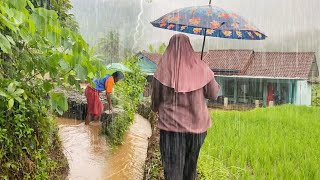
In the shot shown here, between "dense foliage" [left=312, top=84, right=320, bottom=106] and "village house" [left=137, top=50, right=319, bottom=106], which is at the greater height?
"village house" [left=137, top=50, right=319, bottom=106]

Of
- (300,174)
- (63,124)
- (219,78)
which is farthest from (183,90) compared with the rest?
(219,78)

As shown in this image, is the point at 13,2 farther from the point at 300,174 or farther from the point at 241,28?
the point at 300,174

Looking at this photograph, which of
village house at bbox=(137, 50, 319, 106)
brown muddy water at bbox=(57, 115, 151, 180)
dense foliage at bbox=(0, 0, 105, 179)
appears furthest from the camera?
village house at bbox=(137, 50, 319, 106)

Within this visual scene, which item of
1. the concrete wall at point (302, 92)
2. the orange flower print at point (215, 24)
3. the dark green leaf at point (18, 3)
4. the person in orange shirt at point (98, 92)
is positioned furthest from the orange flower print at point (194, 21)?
the concrete wall at point (302, 92)

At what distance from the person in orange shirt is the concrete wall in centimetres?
1632

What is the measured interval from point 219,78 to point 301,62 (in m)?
4.85

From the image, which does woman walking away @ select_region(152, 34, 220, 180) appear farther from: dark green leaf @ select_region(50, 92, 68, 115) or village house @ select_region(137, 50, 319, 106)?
village house @ select_region(137, 50, 319, 106)

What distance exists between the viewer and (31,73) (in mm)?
2445

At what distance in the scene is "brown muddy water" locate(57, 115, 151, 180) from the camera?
462cm

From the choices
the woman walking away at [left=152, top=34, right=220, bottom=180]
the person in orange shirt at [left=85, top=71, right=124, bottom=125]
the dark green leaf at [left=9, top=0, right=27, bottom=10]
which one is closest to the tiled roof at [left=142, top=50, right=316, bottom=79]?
the person in orange shirt at [left=85, top=71, right=124, bottom=125]

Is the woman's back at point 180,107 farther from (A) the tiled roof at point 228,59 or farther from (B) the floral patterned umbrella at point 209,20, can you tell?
(A) the tiled roof at point 228,59

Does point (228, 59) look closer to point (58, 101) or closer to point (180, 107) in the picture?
point (180, 107)

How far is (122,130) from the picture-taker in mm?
6352

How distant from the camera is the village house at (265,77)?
67.6ft
